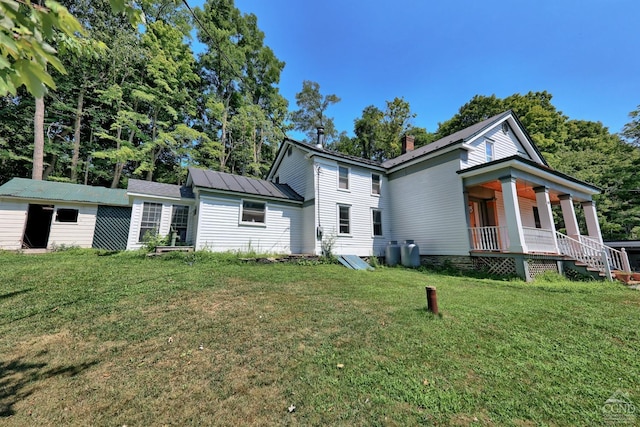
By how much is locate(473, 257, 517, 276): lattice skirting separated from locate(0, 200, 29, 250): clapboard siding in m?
20.7

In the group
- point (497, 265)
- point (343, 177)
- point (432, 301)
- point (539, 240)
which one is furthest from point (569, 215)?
point (432, 301)

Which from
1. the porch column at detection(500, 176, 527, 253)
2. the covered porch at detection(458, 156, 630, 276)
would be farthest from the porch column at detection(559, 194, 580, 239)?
the porch column at detection(500, 176, 527, 253)

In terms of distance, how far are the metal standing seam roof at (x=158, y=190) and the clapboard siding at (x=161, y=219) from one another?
0.31 metres

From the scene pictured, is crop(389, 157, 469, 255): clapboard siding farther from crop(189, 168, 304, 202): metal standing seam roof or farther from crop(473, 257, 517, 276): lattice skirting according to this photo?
crop(189, 168, 304, 202): metal standing seam roof

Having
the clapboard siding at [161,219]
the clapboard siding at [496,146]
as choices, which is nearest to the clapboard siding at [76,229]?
the clapboard siding at [161,219]

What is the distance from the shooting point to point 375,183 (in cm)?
1450

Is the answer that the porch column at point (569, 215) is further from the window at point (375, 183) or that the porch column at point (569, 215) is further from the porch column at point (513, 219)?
the window at point (375, 183)

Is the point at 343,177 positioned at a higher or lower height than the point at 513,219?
higher

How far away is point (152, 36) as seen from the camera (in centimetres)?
1953

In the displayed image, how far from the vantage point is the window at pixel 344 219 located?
42.3 ft

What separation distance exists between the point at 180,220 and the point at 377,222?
10472mm

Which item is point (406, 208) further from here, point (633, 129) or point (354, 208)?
point (633, 129)

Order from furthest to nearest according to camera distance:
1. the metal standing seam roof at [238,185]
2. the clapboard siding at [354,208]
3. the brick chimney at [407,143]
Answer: the brick chimney at [407,143] → the clapboard siding at [354,208] → the metal standing seam roof at [238,185]

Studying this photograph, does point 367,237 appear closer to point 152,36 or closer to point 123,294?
point 123,294
